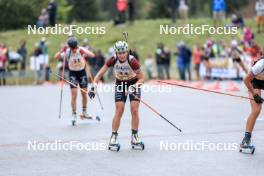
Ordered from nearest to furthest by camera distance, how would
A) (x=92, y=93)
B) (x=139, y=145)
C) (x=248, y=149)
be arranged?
(x=248, y=149) < (x=139, y=145) < (x=92, y=93)

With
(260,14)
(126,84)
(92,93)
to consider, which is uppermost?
(260,14)

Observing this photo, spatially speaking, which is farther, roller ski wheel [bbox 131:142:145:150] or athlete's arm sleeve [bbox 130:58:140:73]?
roller ski wheel [bbox 131:142:145:150]

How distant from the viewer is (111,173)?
32.8 ft

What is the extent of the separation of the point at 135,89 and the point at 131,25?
33.2m

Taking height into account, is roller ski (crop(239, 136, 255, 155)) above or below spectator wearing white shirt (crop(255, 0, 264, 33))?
below

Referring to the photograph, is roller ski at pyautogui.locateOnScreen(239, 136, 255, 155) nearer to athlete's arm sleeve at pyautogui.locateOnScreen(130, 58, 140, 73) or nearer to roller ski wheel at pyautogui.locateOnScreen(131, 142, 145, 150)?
roller ski wheel at pyautogui.locateOnScreen(131, 142, 145, 150)

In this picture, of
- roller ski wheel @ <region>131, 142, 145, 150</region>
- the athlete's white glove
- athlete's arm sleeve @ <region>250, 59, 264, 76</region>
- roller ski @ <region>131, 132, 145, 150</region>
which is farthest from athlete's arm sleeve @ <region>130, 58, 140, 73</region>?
athlete's arm sleeve @ <region>250, 59, 264, 76</region>

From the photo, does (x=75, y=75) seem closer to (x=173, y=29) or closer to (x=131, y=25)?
(x=173, y=29)

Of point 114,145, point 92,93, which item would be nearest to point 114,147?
point 114,145

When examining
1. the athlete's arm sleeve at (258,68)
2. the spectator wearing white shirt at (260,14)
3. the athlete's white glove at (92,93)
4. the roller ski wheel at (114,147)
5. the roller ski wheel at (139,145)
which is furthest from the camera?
the spectator wearing white shirt at (260,14)

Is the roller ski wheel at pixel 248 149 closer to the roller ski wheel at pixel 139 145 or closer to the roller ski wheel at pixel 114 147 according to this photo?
the roller ski wheel at pixel 139 145

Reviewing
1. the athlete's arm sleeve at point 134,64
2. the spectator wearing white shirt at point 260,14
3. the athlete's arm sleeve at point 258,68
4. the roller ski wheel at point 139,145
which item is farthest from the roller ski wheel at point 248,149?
the spectator wearing white shirt at point 260,14

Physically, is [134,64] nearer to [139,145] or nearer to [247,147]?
[139,145]

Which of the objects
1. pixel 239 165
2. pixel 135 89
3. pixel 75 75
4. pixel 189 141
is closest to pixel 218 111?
pixel 75 75
